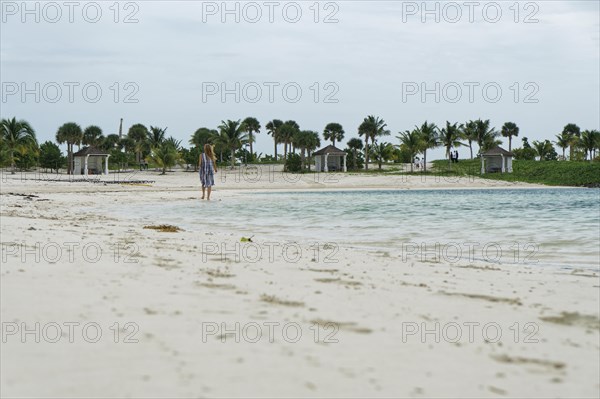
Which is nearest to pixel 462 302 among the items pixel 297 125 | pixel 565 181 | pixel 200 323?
pixel 200 323

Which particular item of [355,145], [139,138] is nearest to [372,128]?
[355,145]

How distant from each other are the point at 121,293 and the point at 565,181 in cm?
6953

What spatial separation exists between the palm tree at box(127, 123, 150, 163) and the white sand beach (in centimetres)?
7924

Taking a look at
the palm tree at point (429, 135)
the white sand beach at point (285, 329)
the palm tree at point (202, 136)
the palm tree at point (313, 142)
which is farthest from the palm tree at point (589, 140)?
the white sand beach at point (285, 329)

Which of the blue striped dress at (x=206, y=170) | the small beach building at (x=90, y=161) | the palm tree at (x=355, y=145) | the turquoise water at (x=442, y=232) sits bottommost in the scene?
the turquoise water at (x=442, y=232)

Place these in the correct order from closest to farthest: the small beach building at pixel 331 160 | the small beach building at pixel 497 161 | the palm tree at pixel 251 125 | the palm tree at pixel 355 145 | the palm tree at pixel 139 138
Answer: the small beach building at pixel 497 161
the small beach building at pixel 331 160
the palm tree at pixel 139 138
the palm tree at pixel 355 145
the palm tree at pixel 251 125

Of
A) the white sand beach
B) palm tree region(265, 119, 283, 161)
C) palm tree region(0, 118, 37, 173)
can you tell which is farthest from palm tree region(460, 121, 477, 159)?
the white sand beach

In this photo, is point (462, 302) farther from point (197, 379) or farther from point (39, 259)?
point (39, 259)

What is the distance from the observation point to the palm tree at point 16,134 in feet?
215

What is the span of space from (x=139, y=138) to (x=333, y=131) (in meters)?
28.8

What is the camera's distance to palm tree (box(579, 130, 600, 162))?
86.8m

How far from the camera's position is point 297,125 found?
319 feet

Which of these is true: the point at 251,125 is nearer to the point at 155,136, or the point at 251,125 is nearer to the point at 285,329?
the point at 155,136

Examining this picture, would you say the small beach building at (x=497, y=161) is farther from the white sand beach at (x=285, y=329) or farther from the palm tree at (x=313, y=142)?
the white sand beach at (x=285, y=329)
